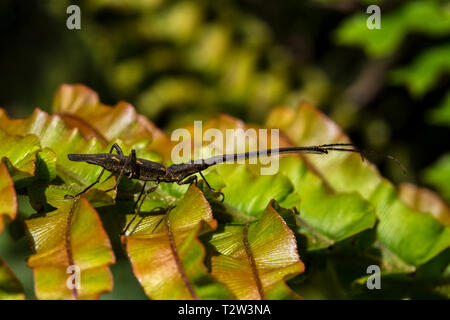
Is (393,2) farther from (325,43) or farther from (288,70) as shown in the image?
(325,43)

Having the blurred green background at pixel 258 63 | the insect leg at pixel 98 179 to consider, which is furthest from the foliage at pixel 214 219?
the blurred green background at pixel 258 63

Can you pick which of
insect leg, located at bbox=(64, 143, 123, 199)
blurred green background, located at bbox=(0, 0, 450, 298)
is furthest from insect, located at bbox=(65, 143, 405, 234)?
blurred green background, located at bbox=(0, 0, 450, 298)

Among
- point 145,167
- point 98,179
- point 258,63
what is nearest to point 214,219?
point 145,167

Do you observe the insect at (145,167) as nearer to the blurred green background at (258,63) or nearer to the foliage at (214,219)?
the foliage at (214,219)

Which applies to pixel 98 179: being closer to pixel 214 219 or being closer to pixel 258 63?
pixel 214 219

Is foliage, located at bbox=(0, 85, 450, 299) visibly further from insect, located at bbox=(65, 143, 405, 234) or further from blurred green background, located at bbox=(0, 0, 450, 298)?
blurred green background, located at bbox=(0, 0, 450, 298)
